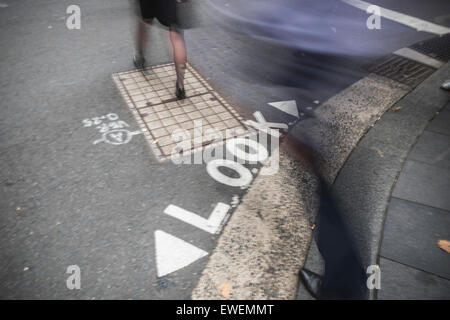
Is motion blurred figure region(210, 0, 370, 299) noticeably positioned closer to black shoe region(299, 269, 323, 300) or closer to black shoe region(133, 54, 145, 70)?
black shoe region(299, 269, 323, 300)

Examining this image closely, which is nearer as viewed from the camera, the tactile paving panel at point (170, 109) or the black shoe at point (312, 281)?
the black shoe at point (312, 281)

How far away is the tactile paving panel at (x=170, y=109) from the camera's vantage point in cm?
366

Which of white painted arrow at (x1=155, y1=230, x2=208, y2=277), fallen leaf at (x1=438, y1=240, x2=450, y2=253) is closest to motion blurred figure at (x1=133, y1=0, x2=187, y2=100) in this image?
white painted arrow at (x1=155, y1=230, x2=208, y2=277)

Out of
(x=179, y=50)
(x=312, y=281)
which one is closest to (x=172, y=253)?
(x=312, y=281)

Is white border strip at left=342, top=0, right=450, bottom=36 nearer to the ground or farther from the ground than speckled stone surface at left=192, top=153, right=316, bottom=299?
farther from the ground

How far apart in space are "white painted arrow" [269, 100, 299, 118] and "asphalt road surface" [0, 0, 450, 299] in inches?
4.1

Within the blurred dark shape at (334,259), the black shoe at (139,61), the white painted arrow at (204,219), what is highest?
the black shoe at (139,61)

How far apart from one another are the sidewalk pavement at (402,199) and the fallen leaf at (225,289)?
505 millimetres

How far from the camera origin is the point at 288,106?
425cm

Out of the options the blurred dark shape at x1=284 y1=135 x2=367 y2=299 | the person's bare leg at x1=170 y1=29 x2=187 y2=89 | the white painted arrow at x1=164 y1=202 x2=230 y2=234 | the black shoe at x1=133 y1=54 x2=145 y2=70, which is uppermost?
the person's bare leg at x1=170 y1=29 x2=187 y2=89

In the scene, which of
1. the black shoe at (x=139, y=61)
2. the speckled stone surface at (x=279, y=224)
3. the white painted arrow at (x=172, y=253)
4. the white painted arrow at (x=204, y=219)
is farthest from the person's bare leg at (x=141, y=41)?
the white painted arrow at (x=172, y=253)

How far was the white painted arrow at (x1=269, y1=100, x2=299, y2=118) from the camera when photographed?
13.6 ft

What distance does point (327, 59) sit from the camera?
5496 millimetres

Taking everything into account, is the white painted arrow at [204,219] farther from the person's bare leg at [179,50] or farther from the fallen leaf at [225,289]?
the person's bare leg at [179,50]
